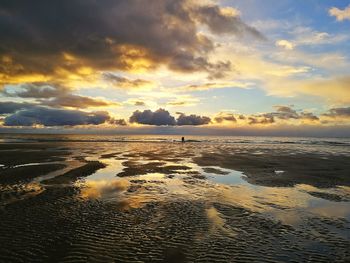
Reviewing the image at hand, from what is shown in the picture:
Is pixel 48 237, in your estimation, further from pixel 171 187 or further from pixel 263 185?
pixel 263 185

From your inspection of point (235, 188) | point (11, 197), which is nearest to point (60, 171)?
point (11, 197)

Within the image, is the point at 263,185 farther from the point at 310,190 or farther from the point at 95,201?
the point at 95,201

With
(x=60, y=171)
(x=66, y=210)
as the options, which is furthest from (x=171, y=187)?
(x=60, y=171)

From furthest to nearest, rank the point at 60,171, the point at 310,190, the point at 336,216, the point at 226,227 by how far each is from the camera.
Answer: the point at 60,171
the point at 310,190
the point at 336,216
the point at 226,227

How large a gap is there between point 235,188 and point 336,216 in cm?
643

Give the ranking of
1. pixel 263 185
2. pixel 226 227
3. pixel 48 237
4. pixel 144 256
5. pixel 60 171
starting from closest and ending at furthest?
1. pixel 144 256
2. pixel 48 237
3. pixel 226 227
4. pixel 263 185
5. pixel 60 171

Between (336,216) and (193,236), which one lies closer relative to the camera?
(193,236)

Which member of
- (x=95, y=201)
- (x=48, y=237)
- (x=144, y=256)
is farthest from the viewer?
(x=95, y=201)

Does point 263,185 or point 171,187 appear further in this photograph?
point 263,185

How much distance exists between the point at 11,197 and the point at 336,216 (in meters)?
14.5

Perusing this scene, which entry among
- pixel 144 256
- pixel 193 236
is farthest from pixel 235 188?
pixel 144 256

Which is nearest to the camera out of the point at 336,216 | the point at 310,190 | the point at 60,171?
the point at 336,216

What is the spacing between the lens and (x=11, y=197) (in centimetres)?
1448

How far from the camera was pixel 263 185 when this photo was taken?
19.0 metres
